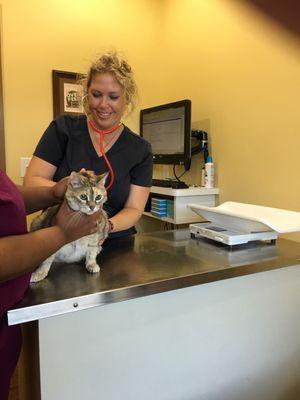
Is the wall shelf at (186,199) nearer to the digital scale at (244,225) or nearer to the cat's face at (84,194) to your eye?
the digital scale at (244,225)

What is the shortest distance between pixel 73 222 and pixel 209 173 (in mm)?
1334

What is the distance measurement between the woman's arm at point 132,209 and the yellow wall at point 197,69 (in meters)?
0.71

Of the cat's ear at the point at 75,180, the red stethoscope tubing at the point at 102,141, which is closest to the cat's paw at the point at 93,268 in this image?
the cat's ear at the point at 75,180

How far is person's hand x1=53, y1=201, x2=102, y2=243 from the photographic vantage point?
667 mm

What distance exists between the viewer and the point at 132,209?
1.14 m

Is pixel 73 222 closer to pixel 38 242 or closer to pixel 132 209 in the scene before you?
pixel 38 242

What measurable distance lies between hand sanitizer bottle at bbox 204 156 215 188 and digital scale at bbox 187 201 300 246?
2.26 feet

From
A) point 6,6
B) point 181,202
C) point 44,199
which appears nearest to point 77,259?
point 44,199

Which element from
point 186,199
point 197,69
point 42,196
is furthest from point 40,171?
point 197,69

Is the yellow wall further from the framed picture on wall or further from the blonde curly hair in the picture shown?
the blonde curly hair

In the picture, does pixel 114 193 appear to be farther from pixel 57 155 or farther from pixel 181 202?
pixel 181 202

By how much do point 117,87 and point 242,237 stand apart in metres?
0.61

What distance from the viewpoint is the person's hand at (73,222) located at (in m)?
0.67

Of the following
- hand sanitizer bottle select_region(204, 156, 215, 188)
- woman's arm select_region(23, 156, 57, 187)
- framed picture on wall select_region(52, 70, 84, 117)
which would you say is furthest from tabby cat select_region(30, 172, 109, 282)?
framed picture on wall select_region(52, 70, 84, 117)
